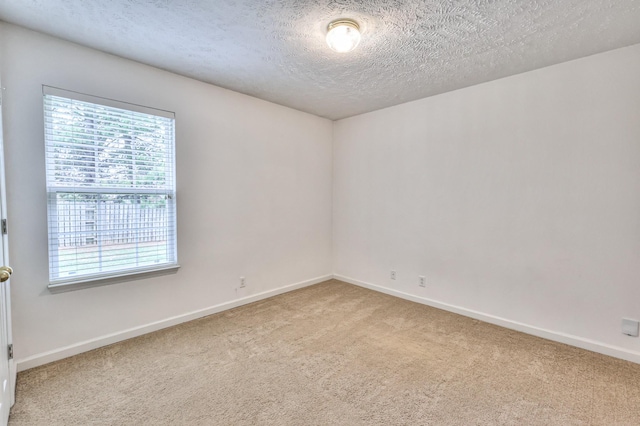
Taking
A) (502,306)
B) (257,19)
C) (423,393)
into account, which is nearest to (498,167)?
(502,306)

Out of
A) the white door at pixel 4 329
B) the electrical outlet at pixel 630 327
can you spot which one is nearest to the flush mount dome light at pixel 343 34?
the white door at pixel 4 329

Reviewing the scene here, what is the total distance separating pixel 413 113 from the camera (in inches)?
144

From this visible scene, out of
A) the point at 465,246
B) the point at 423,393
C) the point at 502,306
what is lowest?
the point at 423,393

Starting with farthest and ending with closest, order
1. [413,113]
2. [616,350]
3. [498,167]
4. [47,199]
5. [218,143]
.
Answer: [413,113]
[218,143]
[498,167]
[616,350]
[47,199]

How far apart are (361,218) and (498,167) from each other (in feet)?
6.07

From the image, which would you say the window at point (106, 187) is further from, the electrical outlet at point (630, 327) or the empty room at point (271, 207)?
the electrical outlet at point (630, 327)

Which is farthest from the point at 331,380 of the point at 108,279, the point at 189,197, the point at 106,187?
the point at 106,187

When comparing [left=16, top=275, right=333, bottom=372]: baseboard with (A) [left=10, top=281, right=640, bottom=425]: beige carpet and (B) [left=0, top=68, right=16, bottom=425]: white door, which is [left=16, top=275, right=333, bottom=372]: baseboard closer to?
→ (A) [left=10, top=281, right=640, bottom=425]: beige carpet

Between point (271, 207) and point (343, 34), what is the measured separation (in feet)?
7.51

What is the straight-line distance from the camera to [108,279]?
8.40ft

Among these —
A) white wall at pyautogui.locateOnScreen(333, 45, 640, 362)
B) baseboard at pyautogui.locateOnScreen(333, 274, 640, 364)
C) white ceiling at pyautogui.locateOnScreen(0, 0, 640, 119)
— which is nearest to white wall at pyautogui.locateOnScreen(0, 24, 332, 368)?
white ceiling at pyautogui.locateOnScreen(0, 0, 640, 119)

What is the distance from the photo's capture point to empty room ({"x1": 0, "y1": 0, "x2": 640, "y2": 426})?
1927 mm

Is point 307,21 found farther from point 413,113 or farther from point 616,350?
point 616,350

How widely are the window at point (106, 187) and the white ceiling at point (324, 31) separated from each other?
549 mm
